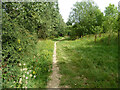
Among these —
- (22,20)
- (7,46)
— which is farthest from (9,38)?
(22,20)

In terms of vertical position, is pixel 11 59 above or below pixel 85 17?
below

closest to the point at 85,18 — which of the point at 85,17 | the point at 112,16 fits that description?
the point at 85,17

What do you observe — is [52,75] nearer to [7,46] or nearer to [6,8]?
[7,46]

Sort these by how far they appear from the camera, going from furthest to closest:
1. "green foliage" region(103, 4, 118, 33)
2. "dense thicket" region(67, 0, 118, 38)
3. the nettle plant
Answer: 1. "dense thicket" region(67, 0, 118, 38)
2. "green foliage" region(103, 4, 118, 33)
3. the nettle plant

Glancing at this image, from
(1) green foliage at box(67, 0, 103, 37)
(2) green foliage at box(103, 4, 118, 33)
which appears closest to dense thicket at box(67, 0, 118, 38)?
(1) green foliage at box(67, 0, 103, 37)

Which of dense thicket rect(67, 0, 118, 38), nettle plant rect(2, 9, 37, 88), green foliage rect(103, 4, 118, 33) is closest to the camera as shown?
nettle plant rect(2, 9, 37, 88)

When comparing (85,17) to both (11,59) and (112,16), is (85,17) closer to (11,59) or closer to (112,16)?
(112,16)

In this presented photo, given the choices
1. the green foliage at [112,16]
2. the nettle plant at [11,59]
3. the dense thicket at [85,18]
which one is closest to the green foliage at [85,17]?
the dense thicket at [85,18]

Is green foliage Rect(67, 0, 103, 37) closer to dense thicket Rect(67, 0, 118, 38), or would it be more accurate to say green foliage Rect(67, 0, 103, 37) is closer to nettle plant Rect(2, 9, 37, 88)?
dense thicket Rect(67, 0, 118, 38)

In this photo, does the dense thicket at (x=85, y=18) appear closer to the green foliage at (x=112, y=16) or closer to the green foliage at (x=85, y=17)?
the green foliage at (x=85, y=17)

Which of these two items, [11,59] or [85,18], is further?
[85,18]

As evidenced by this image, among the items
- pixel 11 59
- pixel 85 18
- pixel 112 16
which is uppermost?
pixel 85 18

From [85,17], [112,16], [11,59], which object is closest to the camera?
[11,59]

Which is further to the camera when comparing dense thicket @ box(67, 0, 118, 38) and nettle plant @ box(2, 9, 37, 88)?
dense thicket @ box(67, 0, 118, 38)
